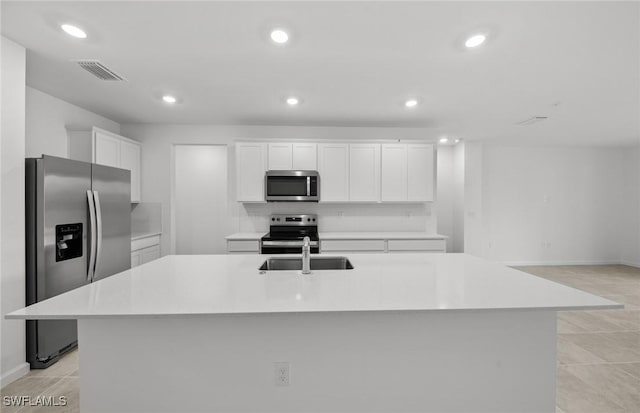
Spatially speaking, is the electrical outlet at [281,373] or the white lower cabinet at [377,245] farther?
the white lower cabinet at [377,245]

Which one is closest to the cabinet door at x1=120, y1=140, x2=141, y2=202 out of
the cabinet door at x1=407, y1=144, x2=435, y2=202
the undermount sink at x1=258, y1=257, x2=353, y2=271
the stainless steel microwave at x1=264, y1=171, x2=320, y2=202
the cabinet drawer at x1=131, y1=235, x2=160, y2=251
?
the cabinet drawer at x1=131, y1=235, x2=160, y2=251

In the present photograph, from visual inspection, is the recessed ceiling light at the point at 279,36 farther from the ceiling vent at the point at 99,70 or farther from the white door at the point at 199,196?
the white door at the point at 199,196

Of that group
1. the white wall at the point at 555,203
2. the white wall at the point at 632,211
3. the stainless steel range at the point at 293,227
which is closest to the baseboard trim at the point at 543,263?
the white wall at the point at 555,203

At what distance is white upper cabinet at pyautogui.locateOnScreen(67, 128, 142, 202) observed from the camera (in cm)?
363

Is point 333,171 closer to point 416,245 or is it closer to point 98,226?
point 416,245

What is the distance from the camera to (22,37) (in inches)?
88.0

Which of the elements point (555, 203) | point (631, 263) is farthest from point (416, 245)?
point (631, 263)

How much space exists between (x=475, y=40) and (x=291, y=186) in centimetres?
278

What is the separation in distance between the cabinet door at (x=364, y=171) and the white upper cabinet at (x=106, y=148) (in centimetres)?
322

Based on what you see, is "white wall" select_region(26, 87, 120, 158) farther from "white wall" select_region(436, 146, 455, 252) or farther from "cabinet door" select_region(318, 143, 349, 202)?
"white wall" select_region(436, 146, 455, 252)

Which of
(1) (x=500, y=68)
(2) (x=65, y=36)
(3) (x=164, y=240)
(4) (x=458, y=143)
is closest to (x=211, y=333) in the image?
(2) (x=65, y=36)

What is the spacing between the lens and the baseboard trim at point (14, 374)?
2.23 metres

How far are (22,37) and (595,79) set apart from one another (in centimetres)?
500

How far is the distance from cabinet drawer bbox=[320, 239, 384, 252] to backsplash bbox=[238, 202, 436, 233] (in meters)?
0.67
